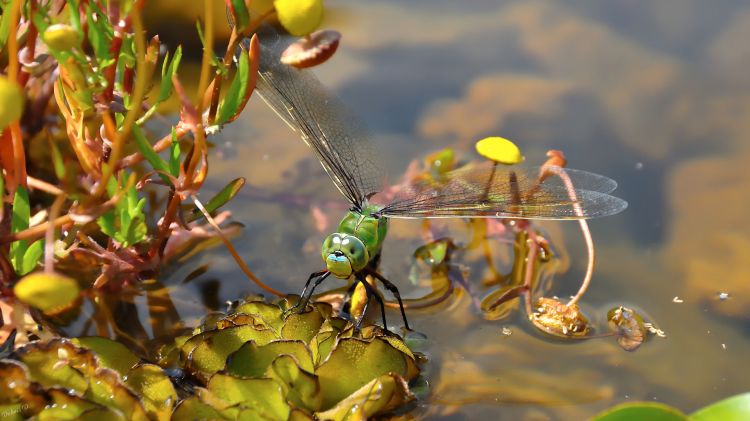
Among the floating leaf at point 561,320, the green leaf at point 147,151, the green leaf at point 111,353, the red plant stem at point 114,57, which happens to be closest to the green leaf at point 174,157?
the green leaf at point 147,151

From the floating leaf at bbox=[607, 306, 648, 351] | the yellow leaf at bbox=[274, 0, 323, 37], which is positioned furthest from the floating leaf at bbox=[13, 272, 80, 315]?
the floating leaf at bbox=[607, 306, 648, 351]

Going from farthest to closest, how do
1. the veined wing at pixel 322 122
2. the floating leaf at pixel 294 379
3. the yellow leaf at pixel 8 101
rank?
1. the veined wing at pixel 322 122
2. the floating leaf at pixel 294 379
3. the yellow leaf at pixel 8 101

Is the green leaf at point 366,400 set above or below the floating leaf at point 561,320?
above

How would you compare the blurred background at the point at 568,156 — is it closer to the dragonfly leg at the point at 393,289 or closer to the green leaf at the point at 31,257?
the dragonfly leg at the point at 393,289

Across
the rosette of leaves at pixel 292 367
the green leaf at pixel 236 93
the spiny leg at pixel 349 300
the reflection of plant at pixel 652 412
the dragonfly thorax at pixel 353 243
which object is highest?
the green leaf at pixel 236 93

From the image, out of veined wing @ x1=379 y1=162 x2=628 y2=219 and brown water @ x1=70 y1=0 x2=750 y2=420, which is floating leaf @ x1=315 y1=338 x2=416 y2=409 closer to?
brown water @ x1=70 y1=0 x2=750 y2=420

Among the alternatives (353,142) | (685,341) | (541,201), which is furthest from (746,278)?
(353,142)
